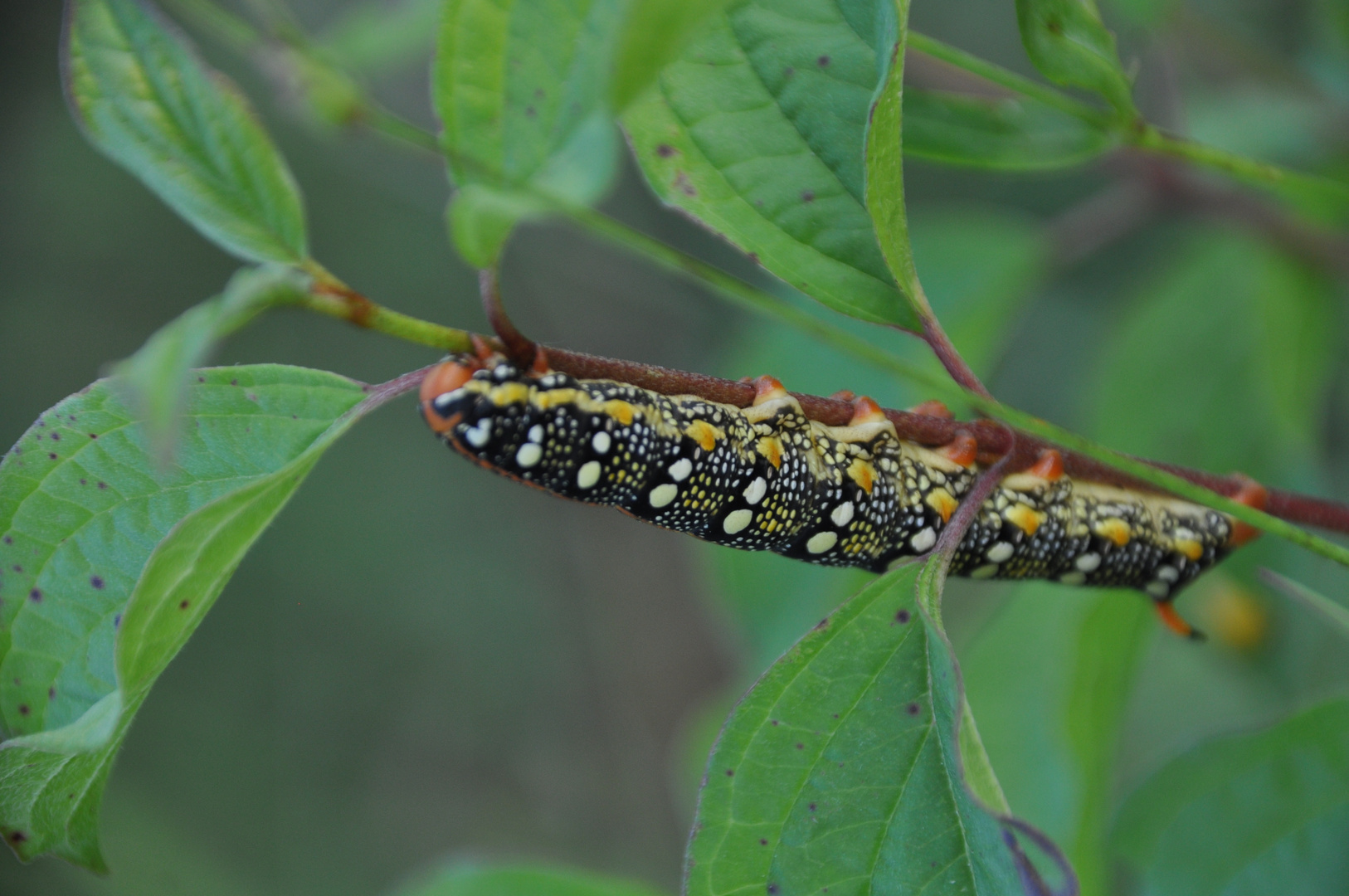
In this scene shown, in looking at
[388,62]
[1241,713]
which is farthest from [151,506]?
[1241,713]

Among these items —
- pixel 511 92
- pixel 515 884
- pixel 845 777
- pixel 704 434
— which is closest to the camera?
pixel 511 92

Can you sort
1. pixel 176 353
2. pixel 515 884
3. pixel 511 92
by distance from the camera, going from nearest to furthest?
pixel 176 353 < pixel 511 92 < pixel 515 884

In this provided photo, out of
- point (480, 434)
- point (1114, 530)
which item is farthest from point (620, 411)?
point (1114, 530)

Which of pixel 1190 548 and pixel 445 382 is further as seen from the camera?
pixel 1190 548

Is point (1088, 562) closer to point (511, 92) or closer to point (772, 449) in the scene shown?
point (772, 449)

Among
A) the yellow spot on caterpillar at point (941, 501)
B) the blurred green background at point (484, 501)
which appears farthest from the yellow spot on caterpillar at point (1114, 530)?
the blurred green background at point (484, 501)

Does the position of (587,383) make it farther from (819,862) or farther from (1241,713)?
(1241,713)

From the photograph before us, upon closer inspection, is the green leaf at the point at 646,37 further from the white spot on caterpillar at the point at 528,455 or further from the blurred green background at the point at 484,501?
the blurred green background at the point at 484,501
